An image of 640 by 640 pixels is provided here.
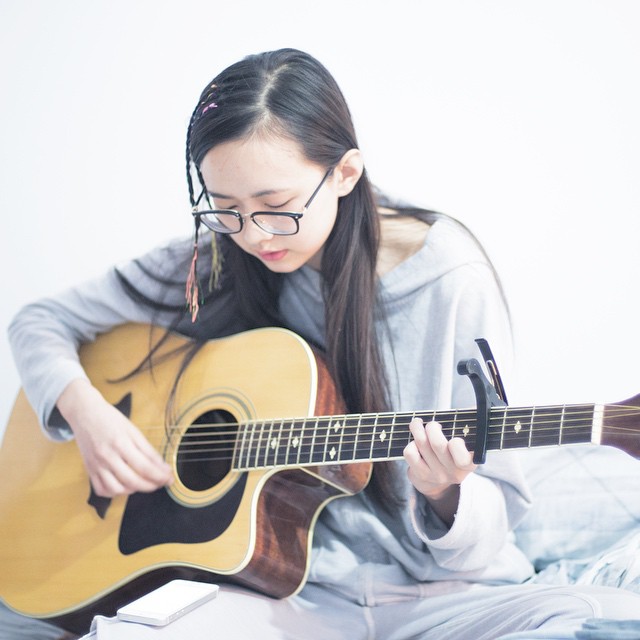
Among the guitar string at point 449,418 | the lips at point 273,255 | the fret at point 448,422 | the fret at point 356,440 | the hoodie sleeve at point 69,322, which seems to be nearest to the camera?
the guitar string at point 449,418

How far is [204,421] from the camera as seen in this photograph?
4.36 ft

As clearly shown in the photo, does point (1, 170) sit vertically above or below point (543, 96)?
below

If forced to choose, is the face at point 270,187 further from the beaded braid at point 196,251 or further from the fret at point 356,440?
the fret at point 356,440

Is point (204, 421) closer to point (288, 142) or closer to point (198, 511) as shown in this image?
point (198, 511)

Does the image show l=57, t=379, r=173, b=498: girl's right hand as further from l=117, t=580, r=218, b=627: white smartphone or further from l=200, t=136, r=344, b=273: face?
l=200, t=136, r=344, b=273: face

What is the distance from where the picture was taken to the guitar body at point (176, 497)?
1189mm

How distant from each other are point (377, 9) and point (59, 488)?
105 cm

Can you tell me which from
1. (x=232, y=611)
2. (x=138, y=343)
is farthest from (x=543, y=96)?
(x=232, y=611)

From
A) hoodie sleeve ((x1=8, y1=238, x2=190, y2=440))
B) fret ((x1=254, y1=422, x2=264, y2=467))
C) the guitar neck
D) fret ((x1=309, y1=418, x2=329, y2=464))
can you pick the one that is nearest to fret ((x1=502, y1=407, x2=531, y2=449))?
the guitar neck

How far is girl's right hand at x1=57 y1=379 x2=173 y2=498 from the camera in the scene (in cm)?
129

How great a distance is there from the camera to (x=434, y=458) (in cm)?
100

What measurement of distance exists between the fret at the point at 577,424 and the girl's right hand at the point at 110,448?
65cm

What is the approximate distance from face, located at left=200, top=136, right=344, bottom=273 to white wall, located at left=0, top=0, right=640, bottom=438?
0.37m

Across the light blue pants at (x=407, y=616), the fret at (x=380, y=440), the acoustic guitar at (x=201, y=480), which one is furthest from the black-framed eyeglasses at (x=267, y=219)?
the light blue pants at (x=407, y=616)
